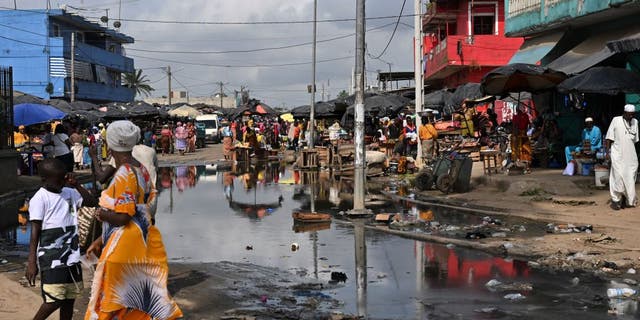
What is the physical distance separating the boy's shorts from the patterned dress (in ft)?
3.25

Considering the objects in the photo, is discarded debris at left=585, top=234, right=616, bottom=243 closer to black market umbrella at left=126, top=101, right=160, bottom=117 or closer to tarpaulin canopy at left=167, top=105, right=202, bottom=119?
black market umbrella at left=126, top=101, right=160, bottom=117

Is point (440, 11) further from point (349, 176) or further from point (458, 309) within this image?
point (458, 309)

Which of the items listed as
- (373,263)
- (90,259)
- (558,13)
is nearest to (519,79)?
(558,13)

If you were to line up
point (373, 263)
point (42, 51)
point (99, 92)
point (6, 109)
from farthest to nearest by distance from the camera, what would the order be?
point (99, 92) → point (42, 51) → point (6, 109) → point (373, 263)

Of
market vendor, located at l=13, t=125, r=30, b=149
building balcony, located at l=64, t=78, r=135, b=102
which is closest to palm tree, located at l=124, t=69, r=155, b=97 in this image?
building balcony, located at l=64, t=78, r=135, b=102

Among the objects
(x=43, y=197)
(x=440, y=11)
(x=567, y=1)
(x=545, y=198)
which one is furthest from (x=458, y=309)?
(x=440, y=11)

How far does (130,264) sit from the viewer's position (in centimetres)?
493

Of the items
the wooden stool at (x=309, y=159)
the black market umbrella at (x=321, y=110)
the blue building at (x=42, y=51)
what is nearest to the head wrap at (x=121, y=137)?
the wooden stool at (x=309, y=159)

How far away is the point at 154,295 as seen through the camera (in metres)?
5.04

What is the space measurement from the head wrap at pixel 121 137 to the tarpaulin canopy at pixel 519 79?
14149 mm

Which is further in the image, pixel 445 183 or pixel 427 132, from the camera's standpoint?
pixel 427 132

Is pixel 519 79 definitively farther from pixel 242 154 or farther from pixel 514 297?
pixel 242 154

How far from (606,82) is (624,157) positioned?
11.8ft

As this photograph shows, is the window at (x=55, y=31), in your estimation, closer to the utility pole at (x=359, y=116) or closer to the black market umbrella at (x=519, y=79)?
the black market umbrella at (x=519, y=79)
